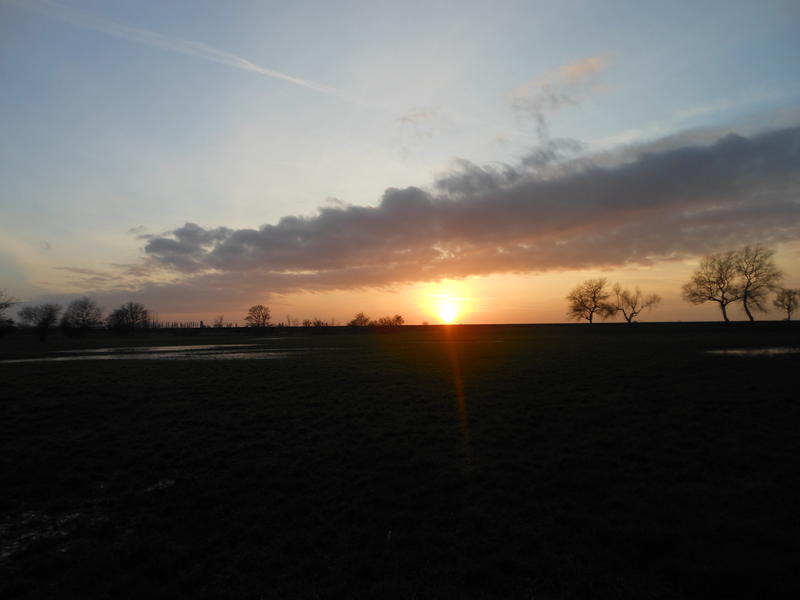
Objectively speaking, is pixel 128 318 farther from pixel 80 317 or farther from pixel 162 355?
pixel 162 355

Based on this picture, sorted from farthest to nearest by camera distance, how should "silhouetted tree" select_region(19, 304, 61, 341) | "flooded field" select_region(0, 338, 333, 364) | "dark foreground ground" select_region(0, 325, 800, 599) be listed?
"silhouetted tree" select_region(19, 304, 61, 341) < "flooded field" select_region(0, 338, 333, 364) < "dark foreground ground" select_region(0, 325, 800, 599)

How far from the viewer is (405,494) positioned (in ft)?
33.7

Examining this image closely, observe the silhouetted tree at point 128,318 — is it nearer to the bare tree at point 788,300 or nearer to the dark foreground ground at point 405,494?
the dark foreground ground at point 405,494

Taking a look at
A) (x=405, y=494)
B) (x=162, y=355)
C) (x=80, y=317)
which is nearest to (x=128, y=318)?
(x=80, y=317)

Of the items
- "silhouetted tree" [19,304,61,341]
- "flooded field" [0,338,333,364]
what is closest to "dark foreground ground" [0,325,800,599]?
"flooded field" [0,338,333,364]

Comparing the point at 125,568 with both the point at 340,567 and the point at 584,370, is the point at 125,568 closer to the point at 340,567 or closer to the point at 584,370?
the point at 340,567

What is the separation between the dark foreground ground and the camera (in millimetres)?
6883

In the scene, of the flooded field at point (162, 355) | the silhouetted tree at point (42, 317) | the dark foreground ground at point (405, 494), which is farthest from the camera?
the silhouetted tree at point (42, 317)

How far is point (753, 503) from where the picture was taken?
9070 millimetres

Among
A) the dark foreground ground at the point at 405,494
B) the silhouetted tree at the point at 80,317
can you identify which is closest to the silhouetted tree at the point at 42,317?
the silhouetted tree at the point at 80,317

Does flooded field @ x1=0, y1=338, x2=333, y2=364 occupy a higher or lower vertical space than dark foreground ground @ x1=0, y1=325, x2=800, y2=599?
higher

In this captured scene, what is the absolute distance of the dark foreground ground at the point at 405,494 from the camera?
6.88 meters

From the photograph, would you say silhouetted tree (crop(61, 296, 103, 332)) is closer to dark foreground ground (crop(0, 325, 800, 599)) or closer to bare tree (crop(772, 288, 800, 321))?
dark foreground ground (crop(0, 325, 800, 599))

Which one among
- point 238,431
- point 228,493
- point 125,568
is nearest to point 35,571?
point 125,568
